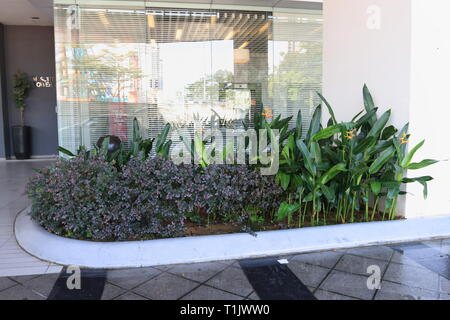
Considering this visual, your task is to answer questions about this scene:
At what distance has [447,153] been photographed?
447 cm

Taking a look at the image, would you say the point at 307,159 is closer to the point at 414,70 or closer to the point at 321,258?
the point at 321,258

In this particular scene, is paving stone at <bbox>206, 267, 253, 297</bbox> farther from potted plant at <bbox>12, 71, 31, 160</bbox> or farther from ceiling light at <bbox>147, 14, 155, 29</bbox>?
potted plant at <bbox>12, 71, 31, 160</bbox>

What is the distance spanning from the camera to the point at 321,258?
3545mm

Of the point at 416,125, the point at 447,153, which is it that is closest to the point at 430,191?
the point at 447,153

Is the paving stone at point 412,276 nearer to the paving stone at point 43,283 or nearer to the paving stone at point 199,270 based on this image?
the paving stone at point 199,270

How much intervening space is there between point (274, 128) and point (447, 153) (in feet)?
6.54

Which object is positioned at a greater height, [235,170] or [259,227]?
[235,170]

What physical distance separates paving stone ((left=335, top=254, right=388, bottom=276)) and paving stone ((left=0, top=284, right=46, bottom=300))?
92.9 inches

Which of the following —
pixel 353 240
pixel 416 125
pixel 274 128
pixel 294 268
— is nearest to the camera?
pixel 294 268

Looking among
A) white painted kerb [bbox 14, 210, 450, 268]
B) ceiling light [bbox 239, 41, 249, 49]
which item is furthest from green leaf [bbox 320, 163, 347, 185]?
ceiling light [bbox 239, 41, 249, 49]

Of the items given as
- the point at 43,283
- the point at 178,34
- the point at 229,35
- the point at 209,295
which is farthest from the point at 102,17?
the point at 209,295

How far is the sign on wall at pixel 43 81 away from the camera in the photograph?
1089cm

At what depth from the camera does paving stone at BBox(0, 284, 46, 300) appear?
2.75 metres

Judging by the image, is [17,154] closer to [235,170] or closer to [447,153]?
[235,170]
